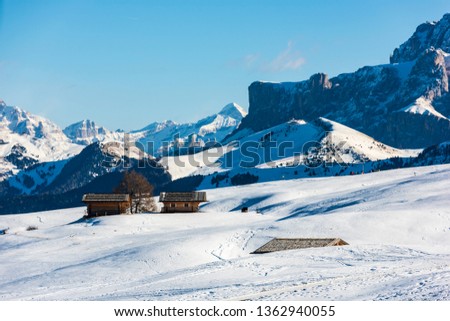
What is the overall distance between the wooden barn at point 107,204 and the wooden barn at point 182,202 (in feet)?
19.7

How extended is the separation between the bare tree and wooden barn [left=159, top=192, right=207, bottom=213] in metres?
5.53

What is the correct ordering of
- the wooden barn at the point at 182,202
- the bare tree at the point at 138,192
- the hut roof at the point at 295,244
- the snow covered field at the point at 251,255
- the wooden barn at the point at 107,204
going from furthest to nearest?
the bare tree at the point at 138,192 < the wooden barn at the point at 107,204 < the wooden barn at the point at 182,202 < the hut roof at the point at 295,244 < the snow covered field at the point at 251,255

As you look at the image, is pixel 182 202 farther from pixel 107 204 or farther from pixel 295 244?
pixel 295 244

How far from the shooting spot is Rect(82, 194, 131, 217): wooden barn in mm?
101500

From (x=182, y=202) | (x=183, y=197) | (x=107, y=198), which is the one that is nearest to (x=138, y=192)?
(x=107, y=198)

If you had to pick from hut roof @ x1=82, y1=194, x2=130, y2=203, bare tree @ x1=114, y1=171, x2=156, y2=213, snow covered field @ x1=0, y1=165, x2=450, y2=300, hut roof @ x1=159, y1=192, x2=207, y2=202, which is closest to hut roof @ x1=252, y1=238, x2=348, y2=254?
snow covered field @ x1=0, y1=165, x2=450, y2=300

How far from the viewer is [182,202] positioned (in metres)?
102

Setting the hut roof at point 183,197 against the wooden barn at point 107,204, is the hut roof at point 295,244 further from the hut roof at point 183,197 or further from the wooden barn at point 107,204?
the wooden barn at point 107,204

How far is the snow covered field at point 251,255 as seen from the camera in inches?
1307

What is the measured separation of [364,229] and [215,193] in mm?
65637

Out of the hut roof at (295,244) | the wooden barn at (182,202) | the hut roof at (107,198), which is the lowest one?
the hut roof at (295,244)

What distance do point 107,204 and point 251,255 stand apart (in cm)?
5466

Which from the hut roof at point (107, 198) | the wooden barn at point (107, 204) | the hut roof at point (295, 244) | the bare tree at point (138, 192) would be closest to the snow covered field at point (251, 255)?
the hut roof at point (295, 244)
